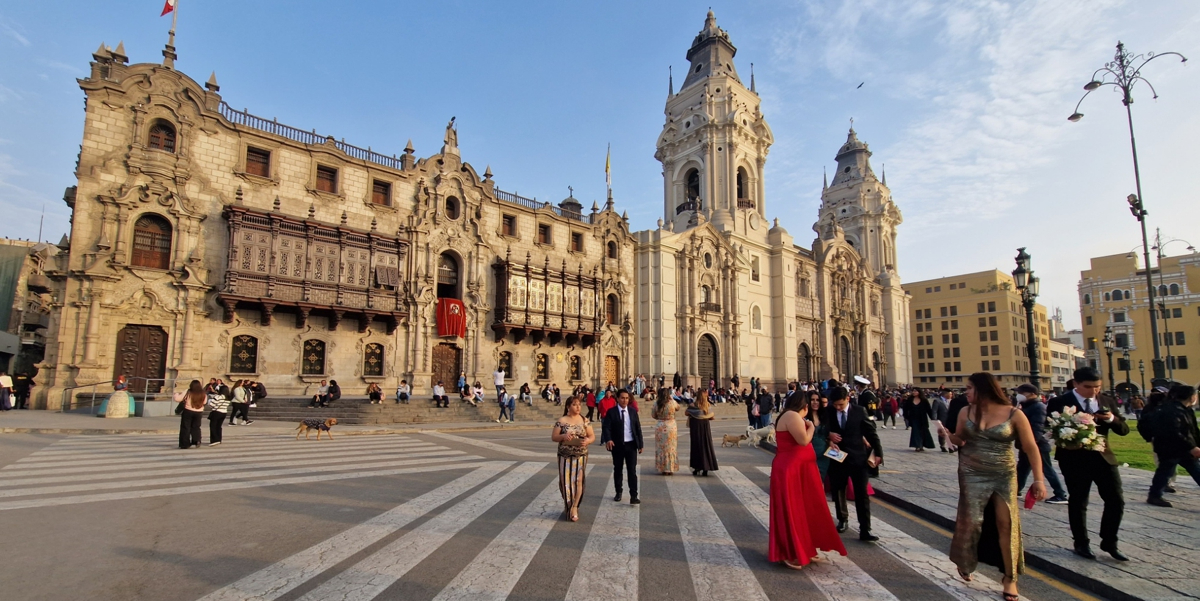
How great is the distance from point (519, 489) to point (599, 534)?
2.86 m

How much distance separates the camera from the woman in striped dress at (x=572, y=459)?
23.0ft

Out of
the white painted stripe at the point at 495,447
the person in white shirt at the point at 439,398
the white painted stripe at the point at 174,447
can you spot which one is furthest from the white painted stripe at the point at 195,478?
the person in white shirt at the point at 439,398

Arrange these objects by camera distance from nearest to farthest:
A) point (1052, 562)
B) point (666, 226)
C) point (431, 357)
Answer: point (1052, 562), point (431, 357), point (666, 226)

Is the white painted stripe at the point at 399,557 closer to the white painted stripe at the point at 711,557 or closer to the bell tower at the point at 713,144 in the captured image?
the white painted stripe at the point at 711,557

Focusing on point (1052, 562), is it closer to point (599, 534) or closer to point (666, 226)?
point (599, 534)

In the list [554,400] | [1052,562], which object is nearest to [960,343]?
[554,400]

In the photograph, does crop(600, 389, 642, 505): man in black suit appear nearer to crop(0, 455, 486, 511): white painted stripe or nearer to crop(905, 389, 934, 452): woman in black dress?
crop(0, 455, 486, 511): white painted stripe

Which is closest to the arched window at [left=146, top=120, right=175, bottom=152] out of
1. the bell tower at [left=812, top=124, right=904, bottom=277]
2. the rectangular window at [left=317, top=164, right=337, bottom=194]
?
the rectangular window at [left=317, top=164, right=337, bottom=194]

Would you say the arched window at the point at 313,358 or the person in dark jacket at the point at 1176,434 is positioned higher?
the arched window at the point at 313,358

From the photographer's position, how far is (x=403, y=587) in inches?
181

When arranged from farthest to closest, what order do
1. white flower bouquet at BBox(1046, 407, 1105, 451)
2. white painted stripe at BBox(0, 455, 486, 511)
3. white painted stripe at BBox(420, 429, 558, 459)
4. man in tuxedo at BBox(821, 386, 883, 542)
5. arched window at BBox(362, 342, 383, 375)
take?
arched window at BBox(362, 342, 383, 375)
white painted stripe at BBox(420, 429, 558, 459)
white painted stripe at BBox(0, 455, 486, 511)
man in tuxedo at BBox(821, 386, 883, 542)
white flower bouquet at BBox(1046, 407, 1105, 451)

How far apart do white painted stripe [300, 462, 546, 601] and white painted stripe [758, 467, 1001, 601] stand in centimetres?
439

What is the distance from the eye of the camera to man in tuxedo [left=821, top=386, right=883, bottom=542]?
20.5ft

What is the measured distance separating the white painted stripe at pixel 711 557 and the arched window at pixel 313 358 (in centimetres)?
2188
